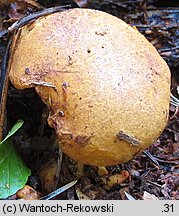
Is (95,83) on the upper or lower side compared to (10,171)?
upper

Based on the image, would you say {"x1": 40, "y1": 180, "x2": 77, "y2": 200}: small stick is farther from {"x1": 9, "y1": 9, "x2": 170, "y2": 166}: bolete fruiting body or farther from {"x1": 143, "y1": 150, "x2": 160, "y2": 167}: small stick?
{"x1": 143, "y1": 150, "x2": 160, "y2": 167}: small stick

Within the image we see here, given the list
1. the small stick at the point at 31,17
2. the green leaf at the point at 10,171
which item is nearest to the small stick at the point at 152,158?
the green leaf at the point at 10,171

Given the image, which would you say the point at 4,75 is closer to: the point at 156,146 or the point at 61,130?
the point at 61,130

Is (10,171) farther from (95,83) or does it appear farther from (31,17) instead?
(31,17)

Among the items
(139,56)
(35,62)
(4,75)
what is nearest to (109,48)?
(139,56)

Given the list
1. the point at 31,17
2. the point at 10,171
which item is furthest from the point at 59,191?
the point at 31,17

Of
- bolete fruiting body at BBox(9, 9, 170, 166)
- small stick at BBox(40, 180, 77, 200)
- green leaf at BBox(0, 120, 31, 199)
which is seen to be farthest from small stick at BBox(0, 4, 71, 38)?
small stick at BBox(40, 180, 77, 200)
